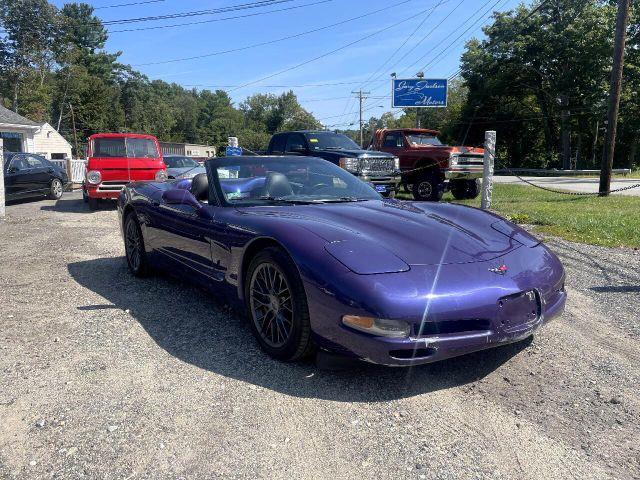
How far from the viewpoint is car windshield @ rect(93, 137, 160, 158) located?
13.4 metres

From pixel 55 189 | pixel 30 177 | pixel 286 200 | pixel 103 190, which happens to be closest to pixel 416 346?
pixel 286 200

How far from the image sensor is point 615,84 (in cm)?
1382

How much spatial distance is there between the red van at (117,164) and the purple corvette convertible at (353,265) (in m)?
9.11

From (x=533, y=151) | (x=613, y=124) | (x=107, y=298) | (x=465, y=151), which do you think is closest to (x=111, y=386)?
(x=107, y=298)

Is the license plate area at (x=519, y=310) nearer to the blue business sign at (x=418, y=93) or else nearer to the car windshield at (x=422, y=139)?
the car windshield at (x=422, y=139)

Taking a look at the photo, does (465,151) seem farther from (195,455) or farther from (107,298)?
(195,455)

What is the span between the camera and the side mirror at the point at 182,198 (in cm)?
424

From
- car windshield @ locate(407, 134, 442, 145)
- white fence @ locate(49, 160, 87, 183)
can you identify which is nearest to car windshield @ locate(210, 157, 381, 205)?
car windshield @ locate(407, 134, 442, 145)

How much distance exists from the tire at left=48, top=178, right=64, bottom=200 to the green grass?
476 inches

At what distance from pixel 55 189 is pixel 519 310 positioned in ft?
52.4

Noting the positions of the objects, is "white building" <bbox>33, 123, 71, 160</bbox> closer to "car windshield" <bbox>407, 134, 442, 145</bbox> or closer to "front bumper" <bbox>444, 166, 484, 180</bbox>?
"car windshield" <bbox>407, 134, 442, 145</bbox>

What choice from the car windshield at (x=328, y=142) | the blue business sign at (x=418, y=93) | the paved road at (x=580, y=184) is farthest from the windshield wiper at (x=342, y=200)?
the blue business sign at (x=418, y=93)

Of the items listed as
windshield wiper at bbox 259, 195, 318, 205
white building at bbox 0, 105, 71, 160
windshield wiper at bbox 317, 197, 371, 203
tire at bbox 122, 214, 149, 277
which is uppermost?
white building at bbox 0, 105, 71, 160

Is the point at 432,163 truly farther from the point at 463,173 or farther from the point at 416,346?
the point at 416,346
